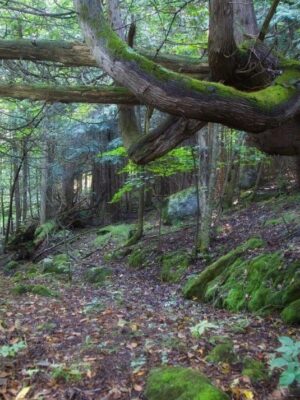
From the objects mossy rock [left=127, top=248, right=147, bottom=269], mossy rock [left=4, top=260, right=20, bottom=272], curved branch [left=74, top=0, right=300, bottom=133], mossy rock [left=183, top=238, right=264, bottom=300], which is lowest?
mossy rock [left=4, top=260, right=20, bottom=272]

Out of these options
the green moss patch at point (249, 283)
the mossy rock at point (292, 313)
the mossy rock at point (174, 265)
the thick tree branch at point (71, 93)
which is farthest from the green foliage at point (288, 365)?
the mossy rock at point (174, 265)

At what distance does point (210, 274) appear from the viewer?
7.57 meters

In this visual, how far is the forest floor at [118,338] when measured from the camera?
13.0 ft

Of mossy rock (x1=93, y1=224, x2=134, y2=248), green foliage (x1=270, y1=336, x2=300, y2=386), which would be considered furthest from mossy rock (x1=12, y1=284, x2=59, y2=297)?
green foliage (x1=270, y1=336, x2=300, y2=386)

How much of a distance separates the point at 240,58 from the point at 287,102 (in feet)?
2.40

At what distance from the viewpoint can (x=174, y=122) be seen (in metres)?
4.95

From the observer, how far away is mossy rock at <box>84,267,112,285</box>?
9442 mm

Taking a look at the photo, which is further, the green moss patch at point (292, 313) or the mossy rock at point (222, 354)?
the green moss patch at point (292, 313)

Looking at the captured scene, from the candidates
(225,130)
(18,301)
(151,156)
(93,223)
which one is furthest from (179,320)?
(93,223)

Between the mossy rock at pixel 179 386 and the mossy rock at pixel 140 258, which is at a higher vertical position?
the mossy rock at pixel 179 386

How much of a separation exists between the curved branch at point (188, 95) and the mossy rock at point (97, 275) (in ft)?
19.0

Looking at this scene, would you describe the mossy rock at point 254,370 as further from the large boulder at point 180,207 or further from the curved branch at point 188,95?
the large boulder at point 180,207

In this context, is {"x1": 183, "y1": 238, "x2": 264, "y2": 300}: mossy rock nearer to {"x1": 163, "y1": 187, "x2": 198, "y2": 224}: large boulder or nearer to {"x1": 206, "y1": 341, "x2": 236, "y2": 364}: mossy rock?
{"x1": 206, "y1": 341, "x2": 236, "y2": 364}: mossy rock

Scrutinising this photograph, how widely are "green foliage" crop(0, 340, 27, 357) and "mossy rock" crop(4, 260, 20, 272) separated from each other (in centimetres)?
802
